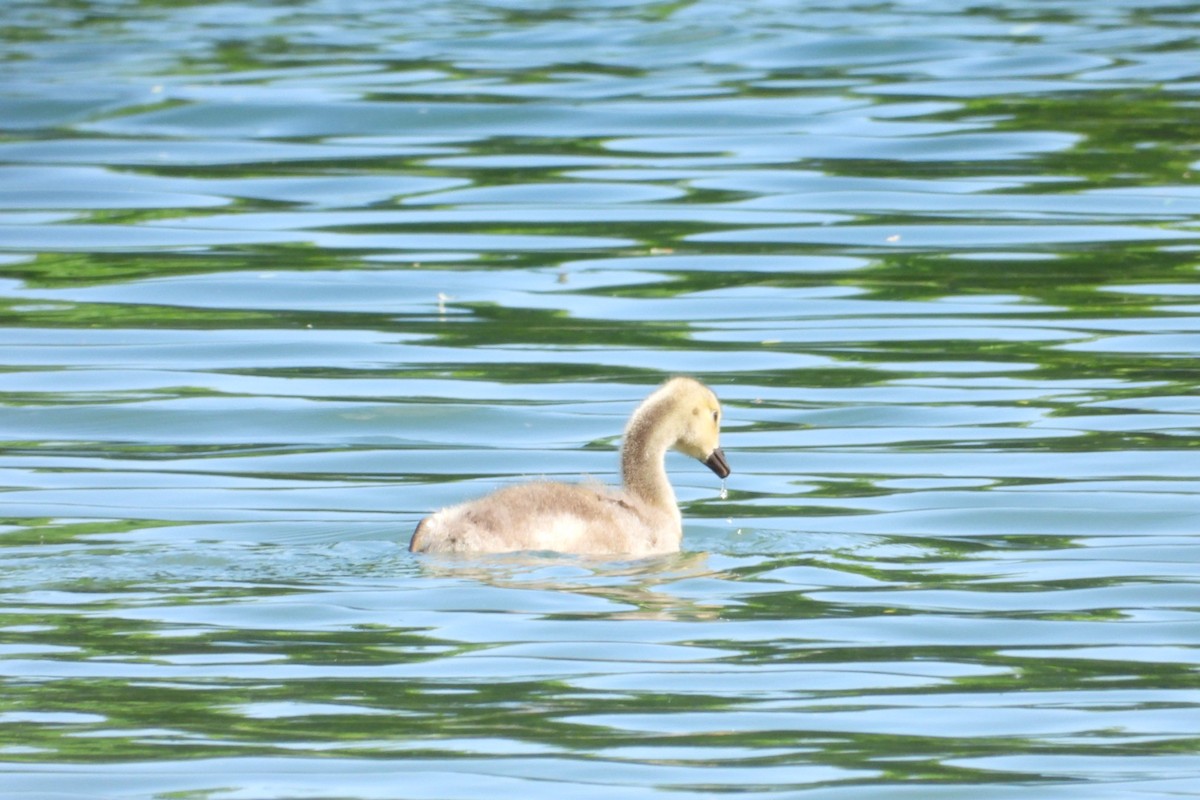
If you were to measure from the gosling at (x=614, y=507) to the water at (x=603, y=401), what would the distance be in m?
0.10

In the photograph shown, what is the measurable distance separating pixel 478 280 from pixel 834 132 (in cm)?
517

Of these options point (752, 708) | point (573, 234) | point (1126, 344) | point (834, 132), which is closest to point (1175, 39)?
point (834, 132)

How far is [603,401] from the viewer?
1170 centimetres

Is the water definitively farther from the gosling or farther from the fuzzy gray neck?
the fuzzy gray neck

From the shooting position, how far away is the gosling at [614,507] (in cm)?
855

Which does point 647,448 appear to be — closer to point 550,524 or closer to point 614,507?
point 614,507

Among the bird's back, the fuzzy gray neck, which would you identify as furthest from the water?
the fuzzy gray neck

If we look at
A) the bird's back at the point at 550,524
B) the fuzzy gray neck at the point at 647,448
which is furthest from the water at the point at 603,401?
the fuzzy gray neck at the point at 647,448

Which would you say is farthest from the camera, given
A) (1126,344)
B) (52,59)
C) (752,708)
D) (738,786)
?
(52,59)

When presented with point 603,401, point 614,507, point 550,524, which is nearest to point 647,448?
point 614,507

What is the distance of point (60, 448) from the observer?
35.8 feet

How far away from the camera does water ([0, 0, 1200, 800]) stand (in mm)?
6836

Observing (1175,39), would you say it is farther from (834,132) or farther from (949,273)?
(949,273)

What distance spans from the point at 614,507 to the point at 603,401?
2667mm
